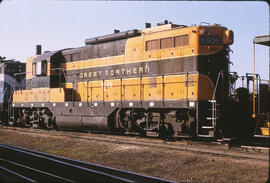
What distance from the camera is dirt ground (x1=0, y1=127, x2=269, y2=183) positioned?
723 centimetres

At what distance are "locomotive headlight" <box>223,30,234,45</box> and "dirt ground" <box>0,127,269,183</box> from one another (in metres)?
4.15

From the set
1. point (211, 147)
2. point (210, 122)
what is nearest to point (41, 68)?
point (210, 122)

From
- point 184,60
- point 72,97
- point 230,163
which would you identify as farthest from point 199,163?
point 72,97

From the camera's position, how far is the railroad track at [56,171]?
23.0ft

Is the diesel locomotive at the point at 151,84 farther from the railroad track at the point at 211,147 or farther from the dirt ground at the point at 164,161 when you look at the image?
the dirt ground at the point at 164,161

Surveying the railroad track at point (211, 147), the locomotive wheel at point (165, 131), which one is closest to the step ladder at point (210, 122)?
the railroad track at point (211, 147)

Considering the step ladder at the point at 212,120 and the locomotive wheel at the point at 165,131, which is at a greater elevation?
the step ladder at the point at 212,120

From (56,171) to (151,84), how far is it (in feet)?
17.3

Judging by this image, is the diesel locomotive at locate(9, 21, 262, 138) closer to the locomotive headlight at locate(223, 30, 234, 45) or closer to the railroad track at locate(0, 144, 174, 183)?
the locomotive headlight at locate(223, 30, 234, 45)

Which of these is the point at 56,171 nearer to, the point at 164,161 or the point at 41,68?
the point at 164,161

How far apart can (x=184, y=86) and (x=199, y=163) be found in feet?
10.4

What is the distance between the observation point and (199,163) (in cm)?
834

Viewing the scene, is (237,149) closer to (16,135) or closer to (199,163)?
(199,163)

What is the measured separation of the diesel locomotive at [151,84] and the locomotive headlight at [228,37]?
3 centimetres
